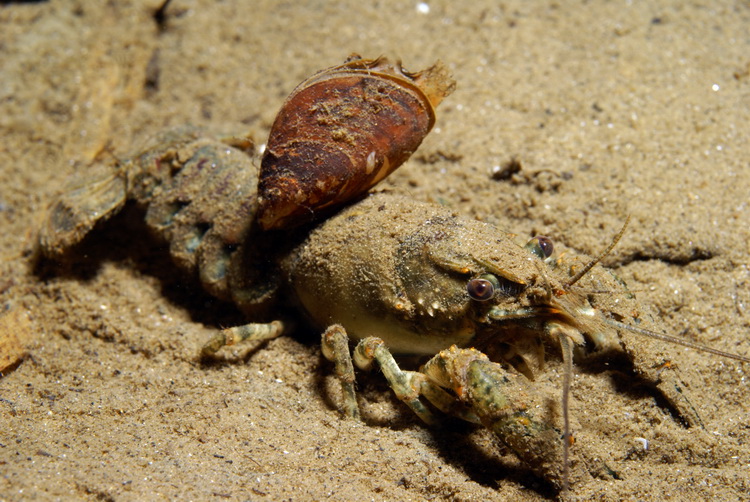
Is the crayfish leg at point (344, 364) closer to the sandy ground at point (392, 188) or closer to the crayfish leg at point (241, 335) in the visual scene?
the sandy ground at point (392, 188)

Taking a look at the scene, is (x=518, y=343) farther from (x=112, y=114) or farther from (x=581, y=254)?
(x=112, y=114)

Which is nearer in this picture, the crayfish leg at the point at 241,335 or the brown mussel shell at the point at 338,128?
the brown mussel shell at the point at 338,128

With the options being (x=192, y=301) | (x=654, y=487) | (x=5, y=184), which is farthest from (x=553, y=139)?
(x=5, y=184)

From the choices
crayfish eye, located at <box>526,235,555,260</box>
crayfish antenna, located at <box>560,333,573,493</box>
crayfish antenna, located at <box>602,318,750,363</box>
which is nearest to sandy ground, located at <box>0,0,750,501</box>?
crayfish antenna, located at <box>560,333,573,493</box>

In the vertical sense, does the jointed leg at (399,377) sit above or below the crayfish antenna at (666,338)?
below

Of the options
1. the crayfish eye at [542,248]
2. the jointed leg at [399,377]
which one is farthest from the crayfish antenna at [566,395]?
the jointed leg at [399,377]

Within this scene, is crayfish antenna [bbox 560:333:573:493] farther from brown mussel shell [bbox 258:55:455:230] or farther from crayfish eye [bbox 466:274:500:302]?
brown mussel shell [bbox 258:55:455:230]

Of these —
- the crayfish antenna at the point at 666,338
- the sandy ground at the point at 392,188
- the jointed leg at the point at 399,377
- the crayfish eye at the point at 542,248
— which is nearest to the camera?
the crayfish antenna at the point at 666,338
